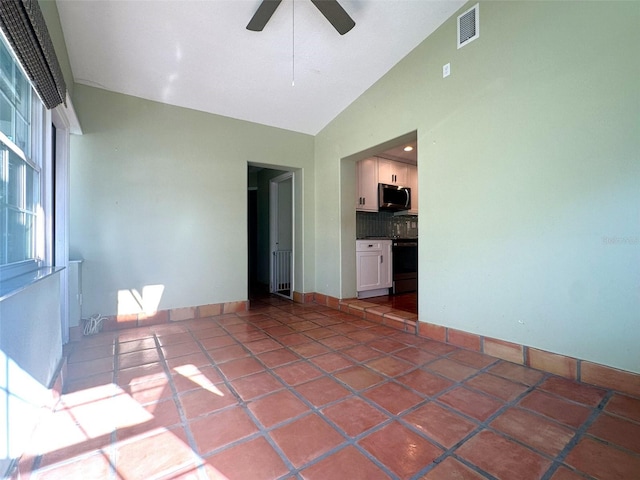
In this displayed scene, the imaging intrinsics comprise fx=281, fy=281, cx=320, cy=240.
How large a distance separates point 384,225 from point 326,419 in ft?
12.9

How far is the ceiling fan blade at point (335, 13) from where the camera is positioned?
2.00 m

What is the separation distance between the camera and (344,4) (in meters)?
2.36

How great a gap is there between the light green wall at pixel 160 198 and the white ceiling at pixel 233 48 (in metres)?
0.27

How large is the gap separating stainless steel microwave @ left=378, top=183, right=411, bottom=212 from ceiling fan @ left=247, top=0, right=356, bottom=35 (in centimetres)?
257

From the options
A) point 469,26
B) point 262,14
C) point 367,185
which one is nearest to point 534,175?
point 469,26

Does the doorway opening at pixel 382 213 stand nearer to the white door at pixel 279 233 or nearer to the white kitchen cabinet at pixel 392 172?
the white kitchen cabinet at pixel 392 172

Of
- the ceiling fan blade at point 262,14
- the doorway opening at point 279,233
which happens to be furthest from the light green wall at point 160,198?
the ceiling fan blade at point 262,14

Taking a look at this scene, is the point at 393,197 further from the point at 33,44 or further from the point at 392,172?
the point at 33,44

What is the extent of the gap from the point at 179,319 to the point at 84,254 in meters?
1.18

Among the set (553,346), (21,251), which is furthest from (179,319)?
(553,346)

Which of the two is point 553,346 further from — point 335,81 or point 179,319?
point 179,319

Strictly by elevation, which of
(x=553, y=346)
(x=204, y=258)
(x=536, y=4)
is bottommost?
(x=553, y=346)

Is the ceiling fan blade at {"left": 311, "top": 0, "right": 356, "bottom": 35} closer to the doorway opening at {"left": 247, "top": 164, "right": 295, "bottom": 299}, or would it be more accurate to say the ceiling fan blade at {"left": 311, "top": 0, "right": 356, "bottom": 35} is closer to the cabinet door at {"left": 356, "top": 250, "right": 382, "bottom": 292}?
the doorway opening at {"left": 247, "top": 164, "right": 295, "bottom": 299}

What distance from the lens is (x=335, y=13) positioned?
2.11 m
